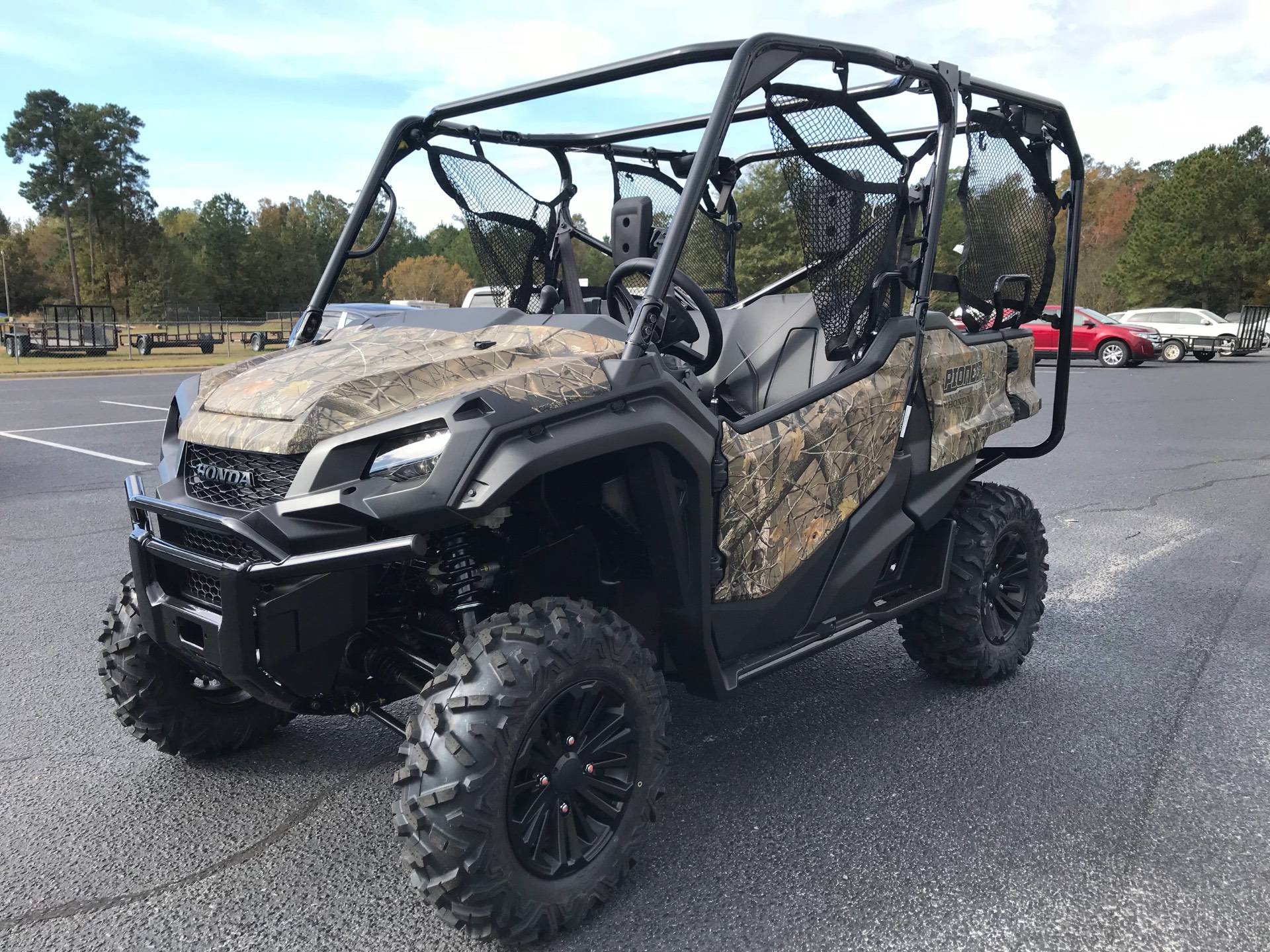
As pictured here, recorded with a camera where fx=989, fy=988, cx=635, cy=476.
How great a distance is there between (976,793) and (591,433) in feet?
5.65

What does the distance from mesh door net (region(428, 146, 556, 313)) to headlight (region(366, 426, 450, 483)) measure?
173 cm

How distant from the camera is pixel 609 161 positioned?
14.6 feet

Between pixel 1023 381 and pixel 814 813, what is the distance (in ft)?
7.25

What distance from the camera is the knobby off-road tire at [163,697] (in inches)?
112

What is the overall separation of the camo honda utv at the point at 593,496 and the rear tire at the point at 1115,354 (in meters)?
22.0

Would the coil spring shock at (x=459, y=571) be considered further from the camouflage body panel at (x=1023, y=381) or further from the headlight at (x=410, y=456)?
the camouflage body panel at (x=1023, y=381)

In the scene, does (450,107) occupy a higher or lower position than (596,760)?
higher

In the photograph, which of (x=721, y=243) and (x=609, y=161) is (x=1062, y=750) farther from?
(x=609, y=161)

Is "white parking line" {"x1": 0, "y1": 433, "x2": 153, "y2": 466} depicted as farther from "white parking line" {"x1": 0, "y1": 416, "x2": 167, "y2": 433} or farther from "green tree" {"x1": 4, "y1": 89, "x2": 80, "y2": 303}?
"green tree" {"x1": 4, "y1": 89, "x2": 80, "y2": 303}

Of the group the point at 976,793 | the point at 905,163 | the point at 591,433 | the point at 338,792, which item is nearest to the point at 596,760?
the point at 591,433

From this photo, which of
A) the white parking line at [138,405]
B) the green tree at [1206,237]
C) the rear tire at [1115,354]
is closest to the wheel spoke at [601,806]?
the white parking line at [138,405]

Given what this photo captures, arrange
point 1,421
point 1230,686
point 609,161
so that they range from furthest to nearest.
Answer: point 1,421
point 609,161
point 1230,686

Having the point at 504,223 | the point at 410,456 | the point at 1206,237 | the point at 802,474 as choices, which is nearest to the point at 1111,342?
the point at 504,223

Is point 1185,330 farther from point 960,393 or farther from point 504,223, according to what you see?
point 504,223
